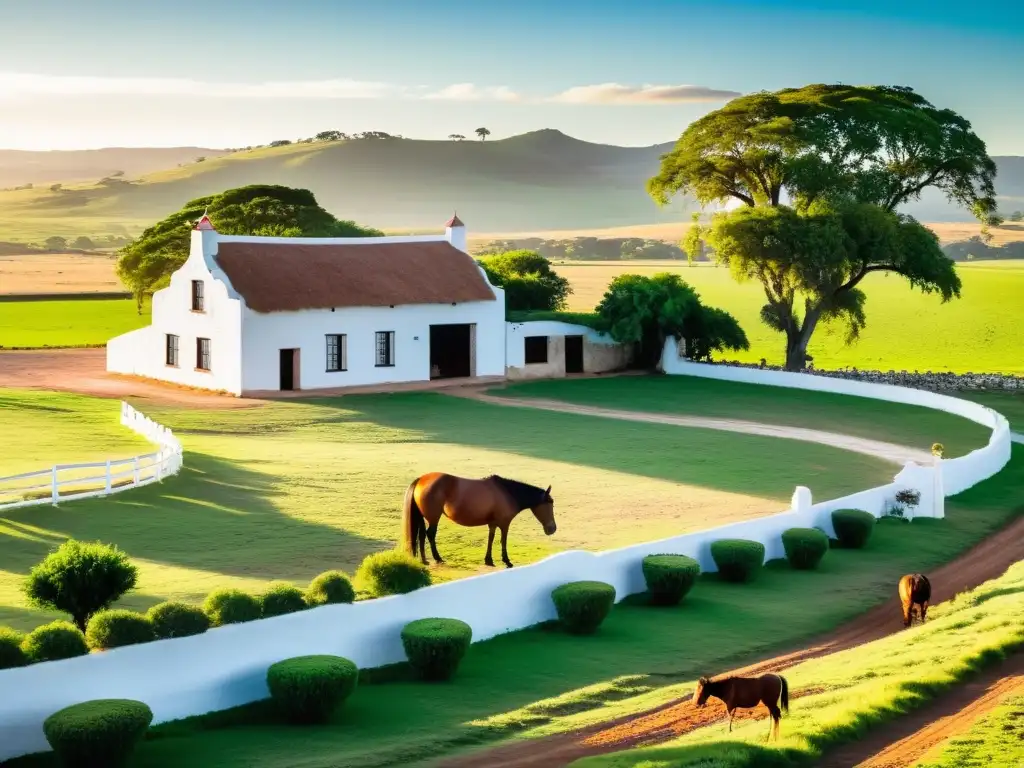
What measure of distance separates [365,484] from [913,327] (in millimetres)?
71702

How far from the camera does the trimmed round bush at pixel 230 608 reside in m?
17.6

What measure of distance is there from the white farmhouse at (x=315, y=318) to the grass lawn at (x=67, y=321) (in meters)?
23.8

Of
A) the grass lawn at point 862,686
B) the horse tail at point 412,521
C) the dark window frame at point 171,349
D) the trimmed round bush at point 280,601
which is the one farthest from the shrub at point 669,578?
the dark window frame at point 171,349

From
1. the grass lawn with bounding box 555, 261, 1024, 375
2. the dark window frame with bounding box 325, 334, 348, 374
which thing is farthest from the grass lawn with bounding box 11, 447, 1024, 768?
the grass lawn with bounding box 555, 261, 1024, 375

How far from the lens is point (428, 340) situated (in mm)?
55938

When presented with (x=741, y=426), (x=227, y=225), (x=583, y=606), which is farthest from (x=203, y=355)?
(x=583, y=606)

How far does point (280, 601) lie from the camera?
18312mm

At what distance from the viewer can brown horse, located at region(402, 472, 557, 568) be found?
24859mm

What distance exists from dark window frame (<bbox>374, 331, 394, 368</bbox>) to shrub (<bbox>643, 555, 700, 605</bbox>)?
3214cm

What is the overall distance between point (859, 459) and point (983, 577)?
13.1m

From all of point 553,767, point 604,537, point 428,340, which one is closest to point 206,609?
point 553,767

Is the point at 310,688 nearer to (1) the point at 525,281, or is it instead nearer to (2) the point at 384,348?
(2) the point at 384,348

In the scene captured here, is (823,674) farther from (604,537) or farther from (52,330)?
(52,330)

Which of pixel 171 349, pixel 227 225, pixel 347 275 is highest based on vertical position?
pixel 227 225
